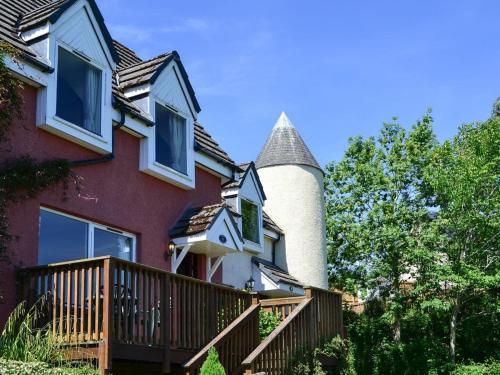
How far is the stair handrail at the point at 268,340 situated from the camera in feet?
40.9

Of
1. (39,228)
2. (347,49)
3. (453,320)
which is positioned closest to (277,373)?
(39,228)

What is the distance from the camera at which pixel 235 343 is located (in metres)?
13.2

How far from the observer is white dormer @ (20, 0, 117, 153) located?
13.0 m

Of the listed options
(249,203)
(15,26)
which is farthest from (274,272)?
(15,26)

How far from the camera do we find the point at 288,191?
24.6 m

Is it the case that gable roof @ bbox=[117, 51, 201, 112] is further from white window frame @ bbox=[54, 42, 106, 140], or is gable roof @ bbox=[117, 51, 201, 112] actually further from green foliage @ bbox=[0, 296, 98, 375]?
green foliage @ bbox=[0, 296, 98, 375]

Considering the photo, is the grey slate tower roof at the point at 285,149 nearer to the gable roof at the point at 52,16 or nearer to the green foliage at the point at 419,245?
the green foliage at the point at 419,245

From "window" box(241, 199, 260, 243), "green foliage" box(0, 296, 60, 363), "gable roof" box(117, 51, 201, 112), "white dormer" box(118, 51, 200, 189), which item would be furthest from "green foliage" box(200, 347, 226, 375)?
"window" box(241, 199, 260, 243)

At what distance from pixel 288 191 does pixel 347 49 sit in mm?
8525

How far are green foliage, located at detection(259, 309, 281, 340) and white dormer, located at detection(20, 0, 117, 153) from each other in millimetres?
5190

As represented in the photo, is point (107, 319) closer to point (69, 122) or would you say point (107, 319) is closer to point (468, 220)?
point (69, 122)

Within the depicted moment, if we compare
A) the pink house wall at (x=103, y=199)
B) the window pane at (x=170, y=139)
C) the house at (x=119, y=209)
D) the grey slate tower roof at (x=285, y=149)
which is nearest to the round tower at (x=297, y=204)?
the grey slate tower roof at (x=285, y=149)

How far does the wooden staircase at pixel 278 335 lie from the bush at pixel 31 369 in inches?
89.1

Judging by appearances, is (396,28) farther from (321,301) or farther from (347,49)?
(321,301)
